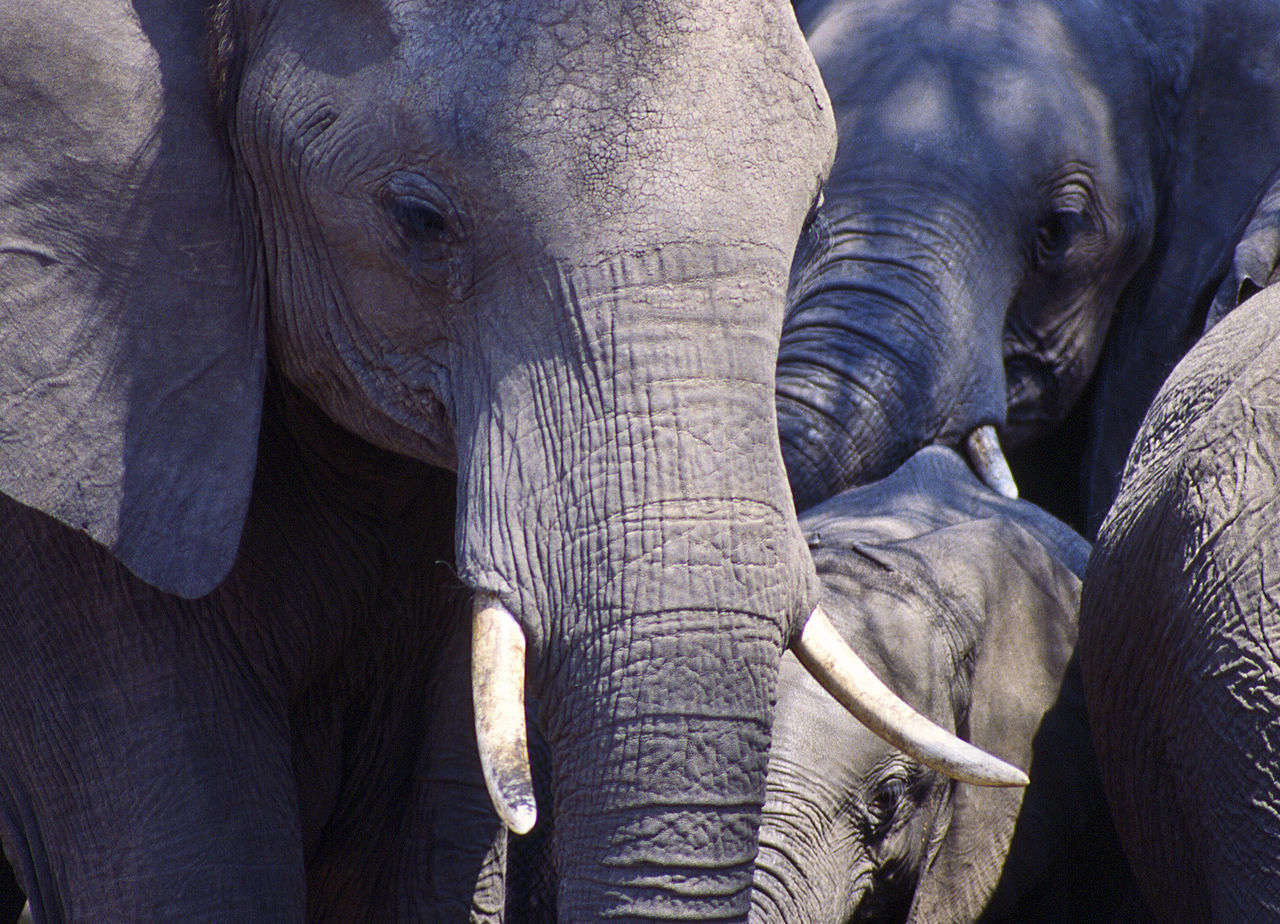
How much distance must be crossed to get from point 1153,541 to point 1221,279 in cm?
142

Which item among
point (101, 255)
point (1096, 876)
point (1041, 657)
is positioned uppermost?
point (101, 255)

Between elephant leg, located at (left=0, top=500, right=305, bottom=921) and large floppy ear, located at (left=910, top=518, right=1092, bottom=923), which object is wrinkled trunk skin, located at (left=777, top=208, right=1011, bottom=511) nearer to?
large floppy ear, located at (left=910, top=518, right=1092, bottom=923)

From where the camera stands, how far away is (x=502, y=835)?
2.64m

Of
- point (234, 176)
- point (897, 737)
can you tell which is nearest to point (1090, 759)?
point (897, 737)

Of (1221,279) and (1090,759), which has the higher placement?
(1221,279)

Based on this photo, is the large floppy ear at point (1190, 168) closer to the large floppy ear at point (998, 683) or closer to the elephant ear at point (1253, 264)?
the elephant ear at point (1253, 264)

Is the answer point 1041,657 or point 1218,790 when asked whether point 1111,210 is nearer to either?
point 1041,657

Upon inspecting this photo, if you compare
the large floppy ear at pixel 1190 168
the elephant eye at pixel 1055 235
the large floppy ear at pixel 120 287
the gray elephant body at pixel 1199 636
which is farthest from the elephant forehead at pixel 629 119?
the large floppy ear at pixel 1190 168

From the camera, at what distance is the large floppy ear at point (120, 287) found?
80.7 inches

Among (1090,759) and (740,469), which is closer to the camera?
(740,469)

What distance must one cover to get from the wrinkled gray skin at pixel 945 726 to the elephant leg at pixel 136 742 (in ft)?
2.41

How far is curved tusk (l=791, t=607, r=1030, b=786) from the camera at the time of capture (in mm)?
1936

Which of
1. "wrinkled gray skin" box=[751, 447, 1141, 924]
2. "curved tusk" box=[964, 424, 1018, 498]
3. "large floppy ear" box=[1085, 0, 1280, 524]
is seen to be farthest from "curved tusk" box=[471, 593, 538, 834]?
"large floppy ear" box=[1085, 0, 1280, 524]

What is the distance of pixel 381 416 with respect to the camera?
211cm
